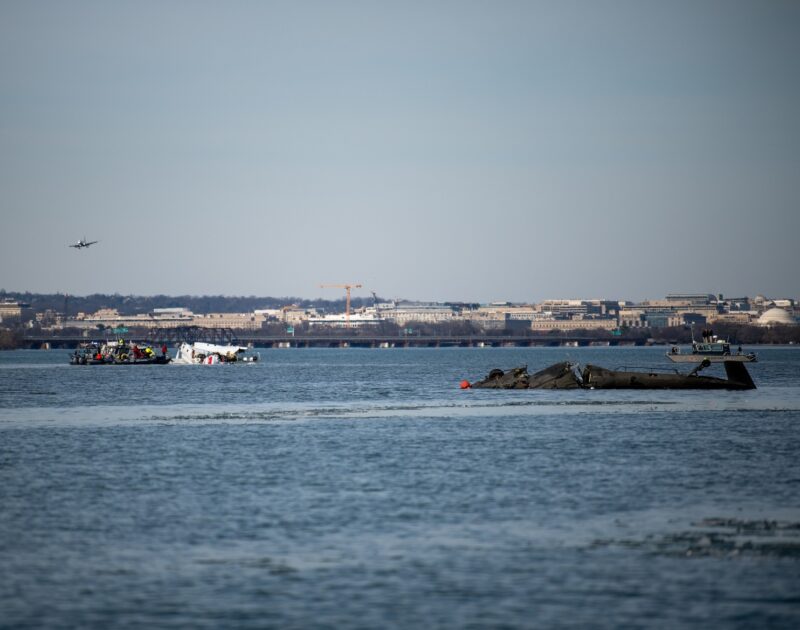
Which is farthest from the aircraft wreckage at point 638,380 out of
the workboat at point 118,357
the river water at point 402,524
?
the workboat at point 118,357

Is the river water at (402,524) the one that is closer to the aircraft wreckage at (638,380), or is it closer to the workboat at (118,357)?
the aircraft wreckage at (638,380)

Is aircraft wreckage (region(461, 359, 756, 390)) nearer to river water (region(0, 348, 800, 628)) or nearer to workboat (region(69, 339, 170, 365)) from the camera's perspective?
river water (region(0, 348, 800, 628))

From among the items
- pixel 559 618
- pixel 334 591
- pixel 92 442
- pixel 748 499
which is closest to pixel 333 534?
pixel 334 591

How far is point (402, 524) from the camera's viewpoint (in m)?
32.4

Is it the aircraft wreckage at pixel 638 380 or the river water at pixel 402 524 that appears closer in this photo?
the river water at pixel 402 524

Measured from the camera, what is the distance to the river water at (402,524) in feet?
77.8

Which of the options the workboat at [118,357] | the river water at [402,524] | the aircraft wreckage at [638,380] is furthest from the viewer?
the workboat at [118,357]

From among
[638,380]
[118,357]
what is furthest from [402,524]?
[118,357]

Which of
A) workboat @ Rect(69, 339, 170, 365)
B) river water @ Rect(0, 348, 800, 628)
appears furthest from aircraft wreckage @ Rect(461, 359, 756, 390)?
workboat @ Rect(69, 339, 170, 365)

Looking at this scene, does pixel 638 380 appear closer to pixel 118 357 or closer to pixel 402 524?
pixel 402 524

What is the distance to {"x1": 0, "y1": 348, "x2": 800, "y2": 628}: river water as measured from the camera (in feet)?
77.8

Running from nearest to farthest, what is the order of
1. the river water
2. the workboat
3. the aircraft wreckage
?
the river water
the aircraft wreckage
the workboat

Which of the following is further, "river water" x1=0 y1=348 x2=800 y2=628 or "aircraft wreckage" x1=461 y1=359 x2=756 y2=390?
"aircraft wreckage" x1=461 y1=359 x2=756 y2=390

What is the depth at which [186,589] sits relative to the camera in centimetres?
2520
